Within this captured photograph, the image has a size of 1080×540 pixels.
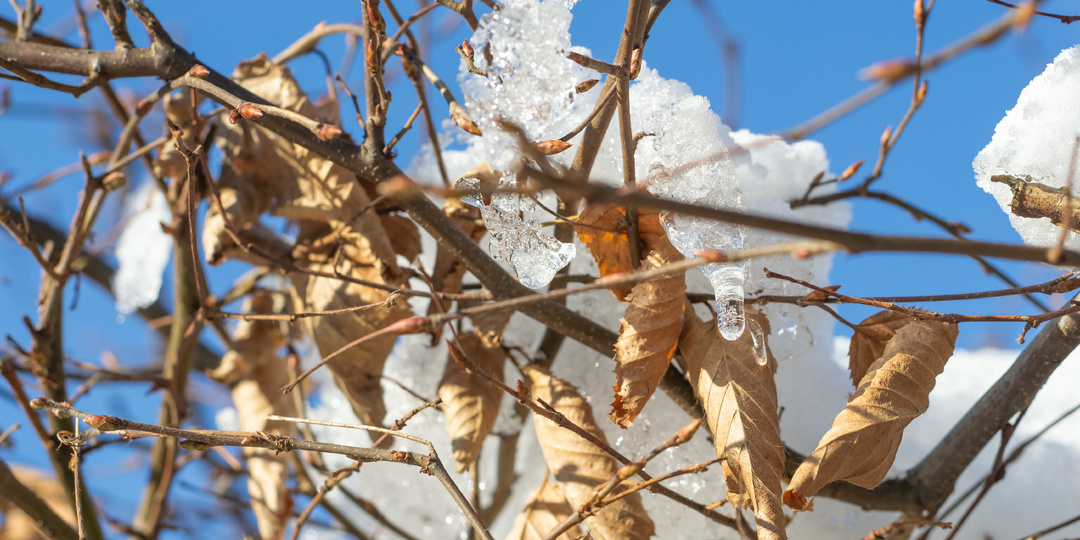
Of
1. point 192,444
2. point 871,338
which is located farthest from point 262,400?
point 871,338

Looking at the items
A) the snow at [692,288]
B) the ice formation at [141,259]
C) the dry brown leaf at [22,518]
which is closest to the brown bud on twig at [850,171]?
the snow at [692,288]

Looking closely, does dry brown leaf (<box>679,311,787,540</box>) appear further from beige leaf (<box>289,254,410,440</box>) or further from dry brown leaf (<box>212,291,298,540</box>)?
dry brown leaf (<box>212,291,298,540</box>)

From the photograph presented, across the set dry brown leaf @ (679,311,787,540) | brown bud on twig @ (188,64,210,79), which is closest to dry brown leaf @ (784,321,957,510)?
dry brown leaf @ (679,311,787,540)

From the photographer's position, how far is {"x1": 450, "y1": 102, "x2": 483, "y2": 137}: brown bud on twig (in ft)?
2.31

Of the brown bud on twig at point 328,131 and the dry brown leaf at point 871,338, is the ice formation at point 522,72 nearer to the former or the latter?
the brown bud on twig at point 328,131

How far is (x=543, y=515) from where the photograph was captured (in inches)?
34.2

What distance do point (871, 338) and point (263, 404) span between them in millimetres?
1013

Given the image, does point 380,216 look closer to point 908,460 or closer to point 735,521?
point 735,521

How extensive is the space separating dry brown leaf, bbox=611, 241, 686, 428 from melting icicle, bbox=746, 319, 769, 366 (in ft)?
0.28

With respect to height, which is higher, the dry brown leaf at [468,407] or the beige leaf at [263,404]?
the beige leaf at [263,404]

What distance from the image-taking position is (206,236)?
1.02m

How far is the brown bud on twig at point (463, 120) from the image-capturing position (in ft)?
2.31

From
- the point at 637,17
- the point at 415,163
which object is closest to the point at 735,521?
the point at 637,17

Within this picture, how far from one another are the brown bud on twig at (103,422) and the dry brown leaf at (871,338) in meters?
0.74
